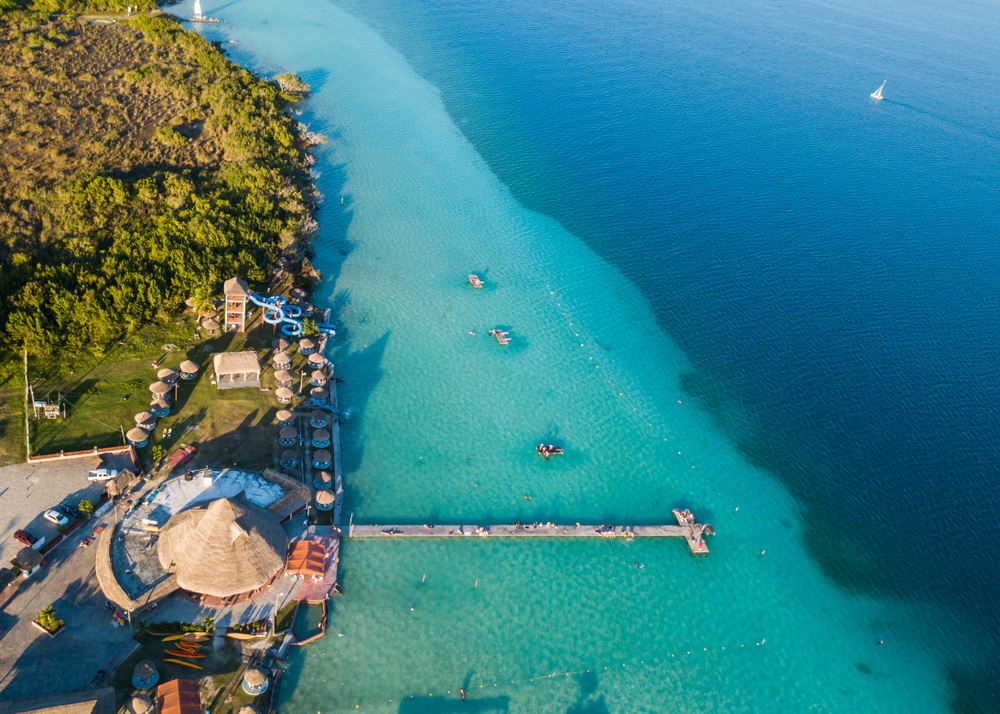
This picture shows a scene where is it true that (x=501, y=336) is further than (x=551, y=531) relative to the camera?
Yes

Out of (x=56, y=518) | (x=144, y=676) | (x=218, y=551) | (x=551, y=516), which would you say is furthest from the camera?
(x=551, y=516)

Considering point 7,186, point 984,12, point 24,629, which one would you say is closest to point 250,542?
point 24,629

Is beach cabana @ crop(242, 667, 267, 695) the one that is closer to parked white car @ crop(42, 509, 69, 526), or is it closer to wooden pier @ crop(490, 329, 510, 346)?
parked white car @ crop(42, 509, 69, 526)

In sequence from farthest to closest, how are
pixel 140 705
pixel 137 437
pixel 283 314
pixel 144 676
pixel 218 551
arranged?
pixel 283 314 → pixel 137 437 → pixel 218 551 → pixel 144 676 → pixel 140 705

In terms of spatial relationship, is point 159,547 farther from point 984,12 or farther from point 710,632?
point 984,12

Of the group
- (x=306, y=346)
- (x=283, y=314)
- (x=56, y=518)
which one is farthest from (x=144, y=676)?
(x=283, y=314)

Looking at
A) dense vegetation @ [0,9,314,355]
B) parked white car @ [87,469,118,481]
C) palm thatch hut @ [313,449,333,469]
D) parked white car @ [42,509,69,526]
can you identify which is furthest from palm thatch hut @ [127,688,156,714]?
dense vegetation @ [0,9,314,355]

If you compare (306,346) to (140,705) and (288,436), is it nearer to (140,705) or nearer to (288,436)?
(288,436)
